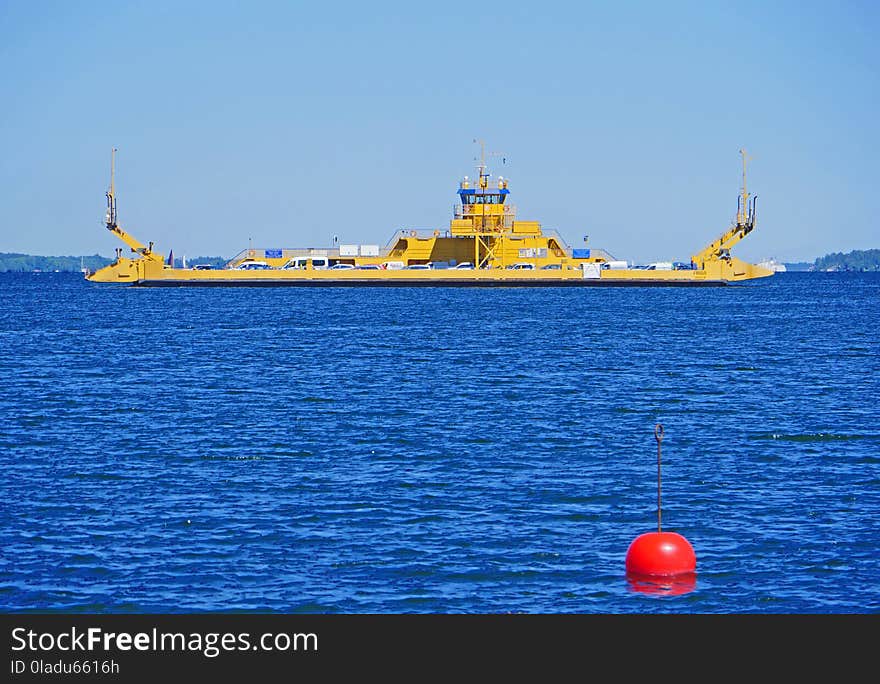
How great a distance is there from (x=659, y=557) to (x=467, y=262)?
392ft

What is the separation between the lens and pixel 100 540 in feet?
72.5

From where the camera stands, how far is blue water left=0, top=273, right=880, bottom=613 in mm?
19562

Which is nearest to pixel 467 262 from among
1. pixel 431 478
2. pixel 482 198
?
pixel 482 198

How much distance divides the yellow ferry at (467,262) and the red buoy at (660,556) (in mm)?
115398

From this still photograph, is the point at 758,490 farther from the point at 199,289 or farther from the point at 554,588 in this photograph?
the point at 199,289

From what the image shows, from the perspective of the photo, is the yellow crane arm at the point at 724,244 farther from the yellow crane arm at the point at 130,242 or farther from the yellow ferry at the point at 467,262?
the yellow crane arm at the point at 130,242

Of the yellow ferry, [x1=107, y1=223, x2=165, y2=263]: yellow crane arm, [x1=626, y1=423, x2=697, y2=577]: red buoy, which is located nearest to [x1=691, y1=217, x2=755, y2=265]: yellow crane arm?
the yellow ferry

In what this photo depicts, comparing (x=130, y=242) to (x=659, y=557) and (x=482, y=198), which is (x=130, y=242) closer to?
(x=482, y=198)

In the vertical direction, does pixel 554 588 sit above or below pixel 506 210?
below

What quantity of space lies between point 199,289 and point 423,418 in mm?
123424

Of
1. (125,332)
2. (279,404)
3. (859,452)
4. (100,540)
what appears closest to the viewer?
(100,540)

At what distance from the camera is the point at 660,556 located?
1980 cm

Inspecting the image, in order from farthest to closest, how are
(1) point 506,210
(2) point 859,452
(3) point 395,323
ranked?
(1) point 506,210 → (3) point 395,323 → (2) point 859,452
